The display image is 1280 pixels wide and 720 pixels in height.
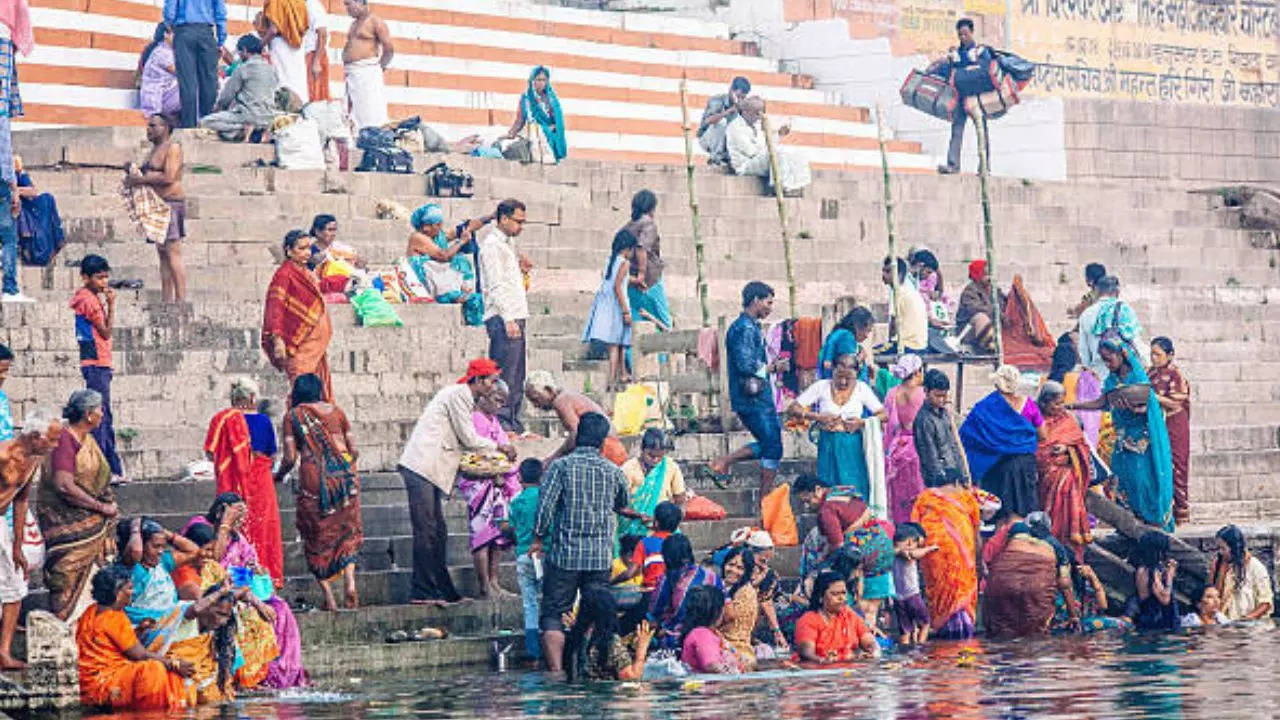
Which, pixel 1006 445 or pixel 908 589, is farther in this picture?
pixel 1006 445

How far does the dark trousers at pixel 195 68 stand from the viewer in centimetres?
2117

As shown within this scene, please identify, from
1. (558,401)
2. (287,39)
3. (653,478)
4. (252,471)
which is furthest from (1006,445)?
(287,39)

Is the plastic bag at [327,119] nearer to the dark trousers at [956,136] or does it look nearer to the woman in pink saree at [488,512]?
the woman in pink saree at [488,512]

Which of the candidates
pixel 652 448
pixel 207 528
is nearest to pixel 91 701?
pixel 207 528

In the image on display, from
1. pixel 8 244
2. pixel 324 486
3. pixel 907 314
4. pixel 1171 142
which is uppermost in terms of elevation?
pixel 1171 142

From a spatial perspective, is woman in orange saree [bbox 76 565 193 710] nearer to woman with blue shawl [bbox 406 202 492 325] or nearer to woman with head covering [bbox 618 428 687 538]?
woman with head covering [bbox 618 428 687 538]

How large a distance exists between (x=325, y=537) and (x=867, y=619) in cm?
274

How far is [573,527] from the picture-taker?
47.9 feet

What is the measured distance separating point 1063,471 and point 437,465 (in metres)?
3.67

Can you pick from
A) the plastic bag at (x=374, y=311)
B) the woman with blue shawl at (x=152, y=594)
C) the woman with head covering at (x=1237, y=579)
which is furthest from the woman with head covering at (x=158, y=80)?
the woman with blue shawl at (x=152, y=594)

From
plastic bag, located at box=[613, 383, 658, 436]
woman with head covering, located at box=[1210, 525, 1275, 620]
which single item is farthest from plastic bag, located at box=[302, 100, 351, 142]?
woman with head covering, located at box=[1210, 525, 1275, 620]

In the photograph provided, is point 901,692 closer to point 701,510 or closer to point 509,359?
point 701,510

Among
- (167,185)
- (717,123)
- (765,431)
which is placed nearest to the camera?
(765,431)

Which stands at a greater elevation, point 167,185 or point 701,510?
point 167,185
